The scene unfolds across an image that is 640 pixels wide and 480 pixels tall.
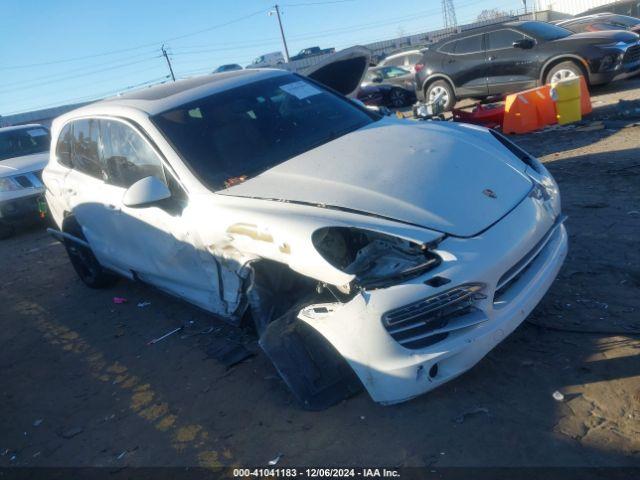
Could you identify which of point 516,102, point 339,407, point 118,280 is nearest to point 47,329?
point 118,280

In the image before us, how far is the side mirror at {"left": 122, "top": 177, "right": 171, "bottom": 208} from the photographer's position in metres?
3.21

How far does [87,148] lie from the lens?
4574 millimetres

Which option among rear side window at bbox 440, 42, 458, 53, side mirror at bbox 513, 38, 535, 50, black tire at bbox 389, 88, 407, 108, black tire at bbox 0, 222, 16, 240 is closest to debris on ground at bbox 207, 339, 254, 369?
black tire at bbox 0, 222, 16, 240

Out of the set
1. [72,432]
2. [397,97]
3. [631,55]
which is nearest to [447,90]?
[631,55]

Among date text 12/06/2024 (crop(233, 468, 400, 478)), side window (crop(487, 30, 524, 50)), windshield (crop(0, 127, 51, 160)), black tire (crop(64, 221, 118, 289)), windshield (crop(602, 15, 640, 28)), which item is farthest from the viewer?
windshield (crop(602, 15, 640, 28))

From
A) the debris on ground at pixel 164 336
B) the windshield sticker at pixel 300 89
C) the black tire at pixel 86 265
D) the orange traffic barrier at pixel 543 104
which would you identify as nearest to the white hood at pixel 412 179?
the windshield sticker at pixel 300 89

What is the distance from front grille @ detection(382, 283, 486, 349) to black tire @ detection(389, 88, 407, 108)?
44.6ft

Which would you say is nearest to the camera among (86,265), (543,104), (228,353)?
(228,353)

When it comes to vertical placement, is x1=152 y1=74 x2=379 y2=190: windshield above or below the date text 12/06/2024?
above

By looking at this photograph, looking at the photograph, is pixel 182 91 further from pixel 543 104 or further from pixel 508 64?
pixel 508 64

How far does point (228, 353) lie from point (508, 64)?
9.06 m

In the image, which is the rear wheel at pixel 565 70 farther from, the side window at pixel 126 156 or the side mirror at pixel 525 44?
the side window at pixel 126 156

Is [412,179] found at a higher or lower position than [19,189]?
higher

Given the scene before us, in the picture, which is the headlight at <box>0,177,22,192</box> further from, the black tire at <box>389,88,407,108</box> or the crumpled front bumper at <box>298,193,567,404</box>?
the black tire at <box>389,88,407,108</box>
